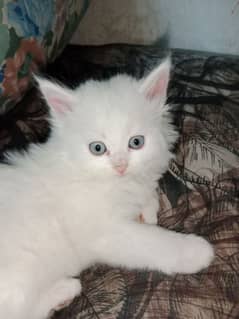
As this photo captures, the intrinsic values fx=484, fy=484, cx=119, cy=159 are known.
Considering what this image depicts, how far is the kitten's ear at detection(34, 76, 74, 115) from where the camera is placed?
3.61 feet

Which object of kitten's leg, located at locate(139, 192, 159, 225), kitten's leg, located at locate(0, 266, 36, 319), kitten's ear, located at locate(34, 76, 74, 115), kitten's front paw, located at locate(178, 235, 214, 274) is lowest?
kitten's front paw, located at locate(178, 235, 214, 274)

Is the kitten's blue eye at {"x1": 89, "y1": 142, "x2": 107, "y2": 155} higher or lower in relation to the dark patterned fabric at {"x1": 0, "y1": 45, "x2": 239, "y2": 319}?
higher

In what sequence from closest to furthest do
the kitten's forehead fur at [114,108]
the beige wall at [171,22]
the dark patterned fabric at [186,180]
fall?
1. the dark patterned fabric at [186,180]
2. the kitten's forehead fur at [114,108]
3. the beige wall at [171,22]

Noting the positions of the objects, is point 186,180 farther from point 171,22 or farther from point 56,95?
point 171,22

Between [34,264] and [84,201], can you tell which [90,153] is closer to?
[84,201]

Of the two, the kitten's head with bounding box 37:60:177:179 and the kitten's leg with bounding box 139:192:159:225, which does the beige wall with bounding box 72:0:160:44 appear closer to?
the kitten's head with bounding box 37:60:177:179

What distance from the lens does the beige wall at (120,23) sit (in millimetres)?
1655

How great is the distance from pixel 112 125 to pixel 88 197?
0.59 ft

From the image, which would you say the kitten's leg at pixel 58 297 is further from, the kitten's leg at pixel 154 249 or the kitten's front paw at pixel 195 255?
the kitten's front paw at pixel 195 255

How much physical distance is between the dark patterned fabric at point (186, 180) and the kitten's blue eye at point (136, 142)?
6.4 inches

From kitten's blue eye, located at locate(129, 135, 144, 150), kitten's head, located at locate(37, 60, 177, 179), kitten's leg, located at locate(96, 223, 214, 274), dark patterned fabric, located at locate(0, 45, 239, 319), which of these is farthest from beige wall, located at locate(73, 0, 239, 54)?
kitten's leg, located at locate(96, 223, 214, 274)

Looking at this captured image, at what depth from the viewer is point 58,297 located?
1088mm

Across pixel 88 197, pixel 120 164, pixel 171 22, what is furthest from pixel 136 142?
pixel 171 22

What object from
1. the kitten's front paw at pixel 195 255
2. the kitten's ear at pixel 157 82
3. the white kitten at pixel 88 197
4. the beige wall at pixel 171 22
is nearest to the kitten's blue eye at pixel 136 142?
the white kitten at pixel 88 197
